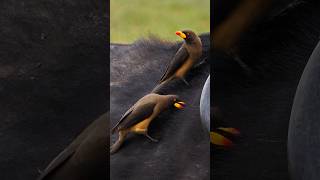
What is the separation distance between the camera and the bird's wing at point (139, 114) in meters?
1.58

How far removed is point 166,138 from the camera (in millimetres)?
1591

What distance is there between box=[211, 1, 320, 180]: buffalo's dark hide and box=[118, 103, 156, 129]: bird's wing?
0.76ft

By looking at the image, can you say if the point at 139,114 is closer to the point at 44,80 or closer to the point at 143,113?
the point at 143,113

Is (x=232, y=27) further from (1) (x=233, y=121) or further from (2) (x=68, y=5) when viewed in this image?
(2) (x=68, y=5)

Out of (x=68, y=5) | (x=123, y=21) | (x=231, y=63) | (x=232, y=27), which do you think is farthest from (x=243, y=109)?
(x=68, y=5)

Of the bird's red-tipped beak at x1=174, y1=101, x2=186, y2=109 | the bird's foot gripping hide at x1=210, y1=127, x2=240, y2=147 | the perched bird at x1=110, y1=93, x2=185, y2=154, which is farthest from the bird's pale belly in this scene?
the bird's foot gripping hide at x1=210, y1=127, x2=240, y2=147

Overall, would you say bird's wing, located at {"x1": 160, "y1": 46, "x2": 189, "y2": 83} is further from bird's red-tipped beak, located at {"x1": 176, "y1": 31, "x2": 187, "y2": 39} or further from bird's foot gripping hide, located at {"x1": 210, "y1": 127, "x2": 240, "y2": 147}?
bird's foot gripping hide, located at {"x1": 210, "y1": 127, "x2": 240, "y2": 147}

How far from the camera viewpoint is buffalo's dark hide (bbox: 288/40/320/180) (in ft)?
4.23

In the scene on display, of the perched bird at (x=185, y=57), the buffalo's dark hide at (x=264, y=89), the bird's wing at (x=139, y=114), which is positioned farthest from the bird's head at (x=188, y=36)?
the bird's wing at (x=139, y=114)

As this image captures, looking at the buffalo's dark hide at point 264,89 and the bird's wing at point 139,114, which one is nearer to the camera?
the buffalo's dark hide at point 264,89

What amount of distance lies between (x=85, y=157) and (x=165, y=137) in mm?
271

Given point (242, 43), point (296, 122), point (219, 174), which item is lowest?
point (219, 174)

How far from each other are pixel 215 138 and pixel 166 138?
0.18 m

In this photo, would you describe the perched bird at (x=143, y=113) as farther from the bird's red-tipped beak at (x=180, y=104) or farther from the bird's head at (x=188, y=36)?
the bird's head at (x=188, y=36)
